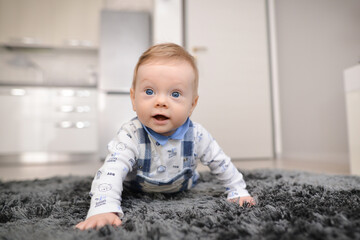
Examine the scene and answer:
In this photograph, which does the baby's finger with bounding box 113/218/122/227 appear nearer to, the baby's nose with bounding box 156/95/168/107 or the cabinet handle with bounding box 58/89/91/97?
the baby's nose with bounding box 156/95/168/107

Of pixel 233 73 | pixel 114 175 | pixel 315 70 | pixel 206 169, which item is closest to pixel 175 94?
pixel 114 175

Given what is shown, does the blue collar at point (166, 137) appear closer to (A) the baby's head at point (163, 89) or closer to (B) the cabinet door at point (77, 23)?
(A) the baby's head at point (163, 89)

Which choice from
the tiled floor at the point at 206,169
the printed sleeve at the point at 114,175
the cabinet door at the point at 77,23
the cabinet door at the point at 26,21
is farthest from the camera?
the cabinet door at the point at 77,23

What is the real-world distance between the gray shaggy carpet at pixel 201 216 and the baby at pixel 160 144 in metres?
0.06

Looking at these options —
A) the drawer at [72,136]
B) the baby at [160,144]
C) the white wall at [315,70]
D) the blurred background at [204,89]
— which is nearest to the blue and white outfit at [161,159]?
the baby at [160,144]

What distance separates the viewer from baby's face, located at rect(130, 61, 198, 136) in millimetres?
687

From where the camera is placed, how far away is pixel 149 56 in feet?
2.39

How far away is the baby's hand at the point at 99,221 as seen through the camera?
543 mm

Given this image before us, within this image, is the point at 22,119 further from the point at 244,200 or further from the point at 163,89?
the point at 244,200

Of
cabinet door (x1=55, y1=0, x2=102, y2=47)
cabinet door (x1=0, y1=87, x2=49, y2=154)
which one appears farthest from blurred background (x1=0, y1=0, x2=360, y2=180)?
cabinet door (x1=55, y1=0, x2=102, y2=47)

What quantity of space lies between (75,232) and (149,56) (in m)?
0.45

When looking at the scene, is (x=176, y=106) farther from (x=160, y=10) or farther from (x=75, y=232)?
(x=160, y=10)

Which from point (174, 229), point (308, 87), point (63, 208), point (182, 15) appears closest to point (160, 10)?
point (182, 15)

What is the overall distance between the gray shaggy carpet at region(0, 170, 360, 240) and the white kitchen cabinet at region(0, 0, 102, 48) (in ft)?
9.82
